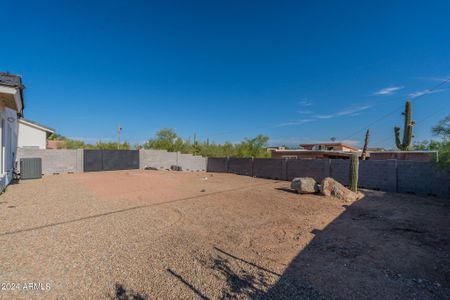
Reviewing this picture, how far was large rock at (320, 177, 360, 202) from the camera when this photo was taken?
9568mm

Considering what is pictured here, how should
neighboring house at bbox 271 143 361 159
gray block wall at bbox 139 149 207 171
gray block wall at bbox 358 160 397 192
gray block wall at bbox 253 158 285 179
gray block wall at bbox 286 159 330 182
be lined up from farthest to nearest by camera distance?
neighboring house at bbox 271 143 361 159 < gray block wall at bbox 139 149 207 171 < gray block wall at bbox 253 158 285 179 < gray block wall at bbox 286 159 330 182 < gray block wall at bbox 358 160 397 192

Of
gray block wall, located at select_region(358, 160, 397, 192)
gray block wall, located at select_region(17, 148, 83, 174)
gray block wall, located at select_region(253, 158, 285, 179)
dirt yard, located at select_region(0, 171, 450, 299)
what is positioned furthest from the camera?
gray block wall, located at select_region(253, 158, 285, 179)

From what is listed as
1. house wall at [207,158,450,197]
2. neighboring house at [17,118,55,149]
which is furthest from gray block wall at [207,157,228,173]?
neighboring house at [17,118,55,149]

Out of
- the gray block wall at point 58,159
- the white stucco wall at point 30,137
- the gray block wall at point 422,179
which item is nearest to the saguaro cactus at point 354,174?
the gray block wall at point 422,179

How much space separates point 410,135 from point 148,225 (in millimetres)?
18991

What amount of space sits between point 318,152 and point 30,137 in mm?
25713

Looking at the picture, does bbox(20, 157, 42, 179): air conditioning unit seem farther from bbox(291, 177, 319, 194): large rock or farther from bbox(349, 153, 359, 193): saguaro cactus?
bbox(349, 153, 359, 193): saguaro cactus

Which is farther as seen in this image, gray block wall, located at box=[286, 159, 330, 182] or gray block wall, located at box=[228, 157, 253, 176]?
gray block wall, located at box=[228, 157, 253, 176]

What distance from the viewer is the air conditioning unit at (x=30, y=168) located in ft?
41.7

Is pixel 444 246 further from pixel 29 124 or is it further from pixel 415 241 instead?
pixel 29 124

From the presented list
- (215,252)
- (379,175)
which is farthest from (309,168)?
(215,252)

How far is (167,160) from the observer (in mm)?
23000

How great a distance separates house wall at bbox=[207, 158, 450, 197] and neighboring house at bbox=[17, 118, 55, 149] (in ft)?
59.4

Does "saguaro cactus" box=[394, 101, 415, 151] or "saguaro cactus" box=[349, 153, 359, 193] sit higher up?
"saguaro cactus" box=[394, 101, 415, 151]
